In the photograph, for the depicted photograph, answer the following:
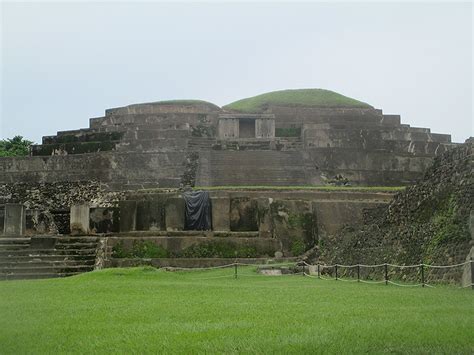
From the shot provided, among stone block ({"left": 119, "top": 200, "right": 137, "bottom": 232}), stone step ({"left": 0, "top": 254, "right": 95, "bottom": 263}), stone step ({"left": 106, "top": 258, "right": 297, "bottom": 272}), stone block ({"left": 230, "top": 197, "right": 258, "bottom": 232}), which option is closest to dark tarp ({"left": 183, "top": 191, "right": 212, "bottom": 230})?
stone block ({"left": 230, "top": 197, "right": 258, "bottom": 232})

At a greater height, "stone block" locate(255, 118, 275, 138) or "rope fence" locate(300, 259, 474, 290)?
"stone block" locate(255, 118, 275, 138)

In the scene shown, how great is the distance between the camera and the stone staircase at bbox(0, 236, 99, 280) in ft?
57.1

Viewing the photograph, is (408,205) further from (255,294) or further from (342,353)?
(342,353)

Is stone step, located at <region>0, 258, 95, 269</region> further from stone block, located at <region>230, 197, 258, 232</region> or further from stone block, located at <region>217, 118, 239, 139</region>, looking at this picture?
stone block, located at <region>217, 118, 239, 139</region>

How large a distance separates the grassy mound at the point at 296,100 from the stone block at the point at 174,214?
12.0m

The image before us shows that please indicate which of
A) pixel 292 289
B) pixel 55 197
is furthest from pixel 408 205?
pixel 55 197

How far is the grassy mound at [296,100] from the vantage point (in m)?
32.5

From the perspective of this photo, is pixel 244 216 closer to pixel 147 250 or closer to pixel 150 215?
pixel 150 215

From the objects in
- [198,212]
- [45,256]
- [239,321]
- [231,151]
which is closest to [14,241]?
[45,256]

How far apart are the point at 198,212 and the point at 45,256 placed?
4.58 metres

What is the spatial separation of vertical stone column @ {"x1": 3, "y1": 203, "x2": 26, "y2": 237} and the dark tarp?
4.77 meters

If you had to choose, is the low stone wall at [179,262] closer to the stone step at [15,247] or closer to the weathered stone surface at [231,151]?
the stone step at [15,247]

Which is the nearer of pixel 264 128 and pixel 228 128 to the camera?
pixel 228 128

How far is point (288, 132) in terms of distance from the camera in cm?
2975
